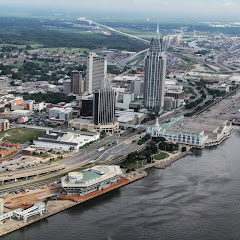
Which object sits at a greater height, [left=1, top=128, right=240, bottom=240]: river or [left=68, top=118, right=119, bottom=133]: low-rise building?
[left=68, top=118, right=119, bottom=133]: low-rise building

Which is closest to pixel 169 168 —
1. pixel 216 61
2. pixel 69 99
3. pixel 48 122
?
pixel 48 122

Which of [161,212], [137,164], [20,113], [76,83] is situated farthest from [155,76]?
[161,212]

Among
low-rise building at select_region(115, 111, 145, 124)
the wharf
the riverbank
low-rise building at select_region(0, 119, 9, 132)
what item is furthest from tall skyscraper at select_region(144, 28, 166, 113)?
the wharf

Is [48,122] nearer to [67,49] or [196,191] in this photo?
[196,191]

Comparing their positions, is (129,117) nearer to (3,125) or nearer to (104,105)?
(104,105)

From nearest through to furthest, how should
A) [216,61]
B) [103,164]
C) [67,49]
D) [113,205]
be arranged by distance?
[113,205] → [103,164] → [216,61] → [67,49]

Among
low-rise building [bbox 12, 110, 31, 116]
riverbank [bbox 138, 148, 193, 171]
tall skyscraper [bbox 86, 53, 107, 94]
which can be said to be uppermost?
tall skyscraper [bbox 86, 53, 107, 94]

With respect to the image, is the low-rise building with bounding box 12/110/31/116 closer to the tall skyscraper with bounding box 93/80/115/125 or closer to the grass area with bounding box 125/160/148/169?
the tall skyscraper with bounding box 93/80/115/125
